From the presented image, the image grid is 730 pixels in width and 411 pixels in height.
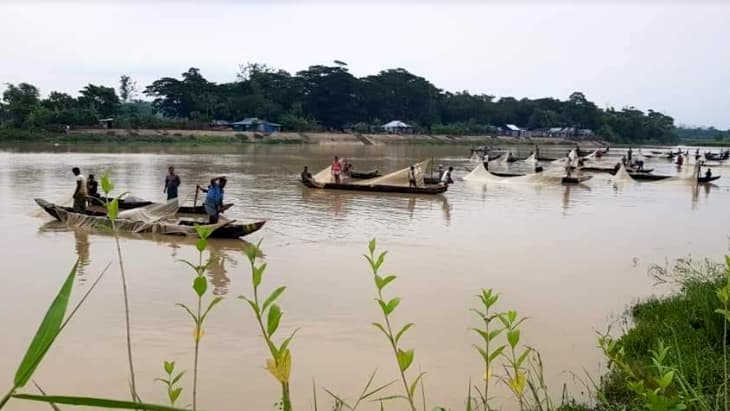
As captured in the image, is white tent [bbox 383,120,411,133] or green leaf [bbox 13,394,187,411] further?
white tent [bbox 383,120,411,133]

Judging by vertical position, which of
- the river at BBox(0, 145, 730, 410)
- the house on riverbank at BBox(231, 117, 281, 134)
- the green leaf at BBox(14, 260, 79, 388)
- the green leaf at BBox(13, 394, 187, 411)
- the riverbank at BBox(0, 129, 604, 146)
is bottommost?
the river at BBox(0, 145, 730, 410)

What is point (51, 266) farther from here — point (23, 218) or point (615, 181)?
point (615, 181)

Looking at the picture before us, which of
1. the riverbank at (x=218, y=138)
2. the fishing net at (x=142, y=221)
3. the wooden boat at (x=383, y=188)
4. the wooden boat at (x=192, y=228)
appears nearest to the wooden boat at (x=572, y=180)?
the wooden boat at (x=383, y=188)

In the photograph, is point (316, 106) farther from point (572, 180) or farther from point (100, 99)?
point (572, 180)

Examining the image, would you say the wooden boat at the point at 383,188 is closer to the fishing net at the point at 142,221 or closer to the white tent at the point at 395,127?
the fishing net at the point at 142,221

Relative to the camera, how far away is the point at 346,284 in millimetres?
8555

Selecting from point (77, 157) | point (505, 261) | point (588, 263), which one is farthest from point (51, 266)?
point (77, 157)

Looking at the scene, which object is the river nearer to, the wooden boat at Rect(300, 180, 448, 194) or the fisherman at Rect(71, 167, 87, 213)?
the wooden boat at Rect(300, 180, 448, 194)

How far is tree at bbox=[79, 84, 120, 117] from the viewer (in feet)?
176

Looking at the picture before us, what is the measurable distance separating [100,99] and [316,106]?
2350 cm

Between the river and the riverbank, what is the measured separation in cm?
3278

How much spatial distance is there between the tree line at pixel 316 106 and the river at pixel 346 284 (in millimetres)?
38666

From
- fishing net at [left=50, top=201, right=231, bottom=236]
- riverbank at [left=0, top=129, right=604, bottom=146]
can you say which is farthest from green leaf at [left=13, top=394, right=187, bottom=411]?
riverbank at [left=0, top=129, right=604, bottom=146]

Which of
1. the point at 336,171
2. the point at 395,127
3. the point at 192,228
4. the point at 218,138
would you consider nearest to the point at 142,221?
the point at 192,228
